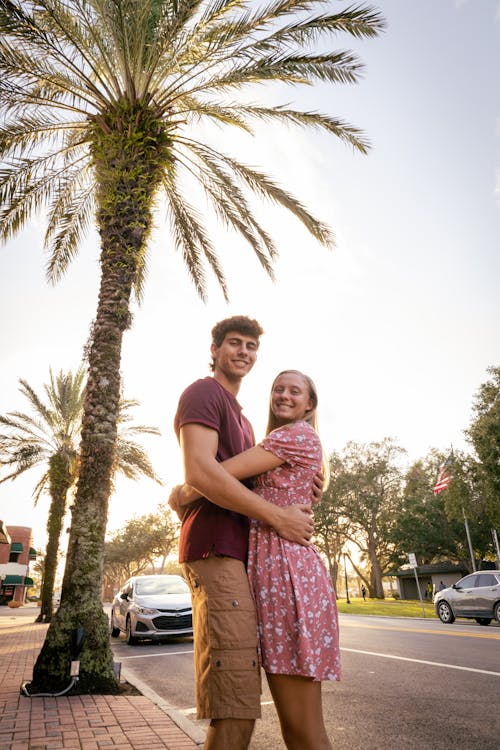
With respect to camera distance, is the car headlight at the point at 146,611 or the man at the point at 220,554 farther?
the car headlight at the point at 146,611

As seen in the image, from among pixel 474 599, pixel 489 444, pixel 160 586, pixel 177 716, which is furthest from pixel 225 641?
pixel 489 444

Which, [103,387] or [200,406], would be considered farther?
[103,387]

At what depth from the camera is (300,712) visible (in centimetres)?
200

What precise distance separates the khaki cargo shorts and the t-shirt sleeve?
0.54 metres

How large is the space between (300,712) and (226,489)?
840 mm

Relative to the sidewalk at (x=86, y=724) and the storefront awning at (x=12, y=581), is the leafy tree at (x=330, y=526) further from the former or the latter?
the sidewalk at (x=86, y=724)

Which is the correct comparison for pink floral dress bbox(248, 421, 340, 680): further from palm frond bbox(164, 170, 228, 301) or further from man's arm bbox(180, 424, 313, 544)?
palm frond bbox(164, 170, 228, 301)

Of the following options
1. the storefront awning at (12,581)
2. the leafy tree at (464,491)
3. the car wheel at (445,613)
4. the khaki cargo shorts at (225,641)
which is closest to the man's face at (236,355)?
the khaki cargo shorts at (225,641)

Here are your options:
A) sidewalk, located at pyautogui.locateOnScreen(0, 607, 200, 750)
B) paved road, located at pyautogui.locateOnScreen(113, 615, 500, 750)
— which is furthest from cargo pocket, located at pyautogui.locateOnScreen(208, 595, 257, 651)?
paved road, located at pyautogui.locateOnScreen(113, 615, 500, 750)

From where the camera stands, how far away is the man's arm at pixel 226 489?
2.09 metres

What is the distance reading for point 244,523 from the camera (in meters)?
2.32

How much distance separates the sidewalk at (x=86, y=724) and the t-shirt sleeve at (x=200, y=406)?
117 inches

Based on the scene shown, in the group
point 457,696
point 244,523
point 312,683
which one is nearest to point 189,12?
point 244,523

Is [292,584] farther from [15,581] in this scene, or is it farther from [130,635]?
[15,581]
